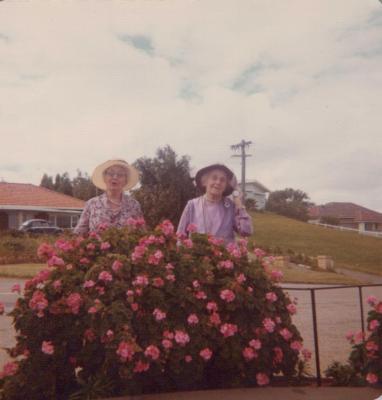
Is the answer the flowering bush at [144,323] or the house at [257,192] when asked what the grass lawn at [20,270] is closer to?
the flowering bush at [144,323]

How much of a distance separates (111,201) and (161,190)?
35 cm

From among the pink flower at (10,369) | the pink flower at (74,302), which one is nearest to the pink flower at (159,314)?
the pink flower at (74,302)

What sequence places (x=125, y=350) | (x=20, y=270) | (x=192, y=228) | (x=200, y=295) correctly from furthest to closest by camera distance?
1. (x=20, y=270)
2. (x=192, y=228)
3. (x=200, y=295)
4. (x=125, y=350)

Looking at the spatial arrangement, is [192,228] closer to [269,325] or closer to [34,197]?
[269,325]

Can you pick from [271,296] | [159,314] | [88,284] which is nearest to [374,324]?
[271,296]

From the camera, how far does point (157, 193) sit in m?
3.11

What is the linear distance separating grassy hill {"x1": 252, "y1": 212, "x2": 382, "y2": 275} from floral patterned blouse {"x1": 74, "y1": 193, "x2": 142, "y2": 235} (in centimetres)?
79

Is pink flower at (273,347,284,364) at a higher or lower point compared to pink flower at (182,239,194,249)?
lower

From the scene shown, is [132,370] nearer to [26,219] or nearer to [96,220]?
[96,220]

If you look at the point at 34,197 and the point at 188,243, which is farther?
the point at 34,197

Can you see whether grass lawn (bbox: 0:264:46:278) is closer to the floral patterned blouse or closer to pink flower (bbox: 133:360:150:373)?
the floral patterned blouse

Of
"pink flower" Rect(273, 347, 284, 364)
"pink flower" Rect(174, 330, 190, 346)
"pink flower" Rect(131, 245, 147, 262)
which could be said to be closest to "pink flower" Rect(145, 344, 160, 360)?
"pink flower" Rect(174, 330, 190, 346)

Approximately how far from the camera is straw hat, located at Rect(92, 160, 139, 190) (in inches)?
117

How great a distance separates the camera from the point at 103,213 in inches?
114
